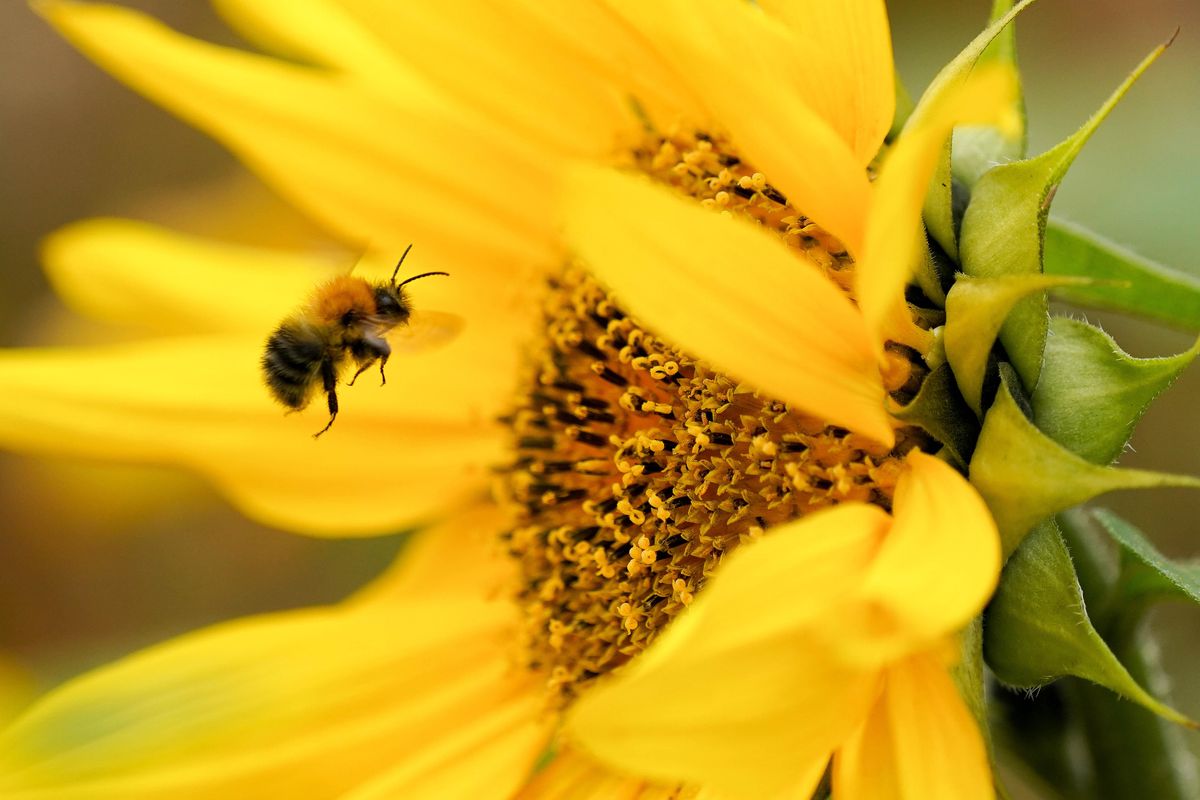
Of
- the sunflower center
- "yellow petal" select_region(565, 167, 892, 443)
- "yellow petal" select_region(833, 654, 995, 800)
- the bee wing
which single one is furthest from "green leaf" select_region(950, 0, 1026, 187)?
the bee wing

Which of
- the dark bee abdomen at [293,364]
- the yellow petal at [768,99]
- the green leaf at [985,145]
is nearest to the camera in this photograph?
the yellow petal at [768,99]

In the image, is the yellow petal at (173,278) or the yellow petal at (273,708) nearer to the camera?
the yellow petal at (273,708)

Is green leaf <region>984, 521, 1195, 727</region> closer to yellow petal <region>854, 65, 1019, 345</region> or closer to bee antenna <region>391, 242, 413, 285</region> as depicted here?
yellow petal <region>854, 65, 1019, 345</region>

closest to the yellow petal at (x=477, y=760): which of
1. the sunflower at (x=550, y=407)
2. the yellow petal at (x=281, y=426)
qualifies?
the sunflower at (x=550, y=407)

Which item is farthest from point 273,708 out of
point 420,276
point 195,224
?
point 195,224

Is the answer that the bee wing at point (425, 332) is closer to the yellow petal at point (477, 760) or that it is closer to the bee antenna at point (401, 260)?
the bee antenna at point (401, 260)

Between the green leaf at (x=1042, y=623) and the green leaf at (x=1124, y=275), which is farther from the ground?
the green leaf at (x=1124, y=275)

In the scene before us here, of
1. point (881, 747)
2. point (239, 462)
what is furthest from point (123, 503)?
point (881, 747)
